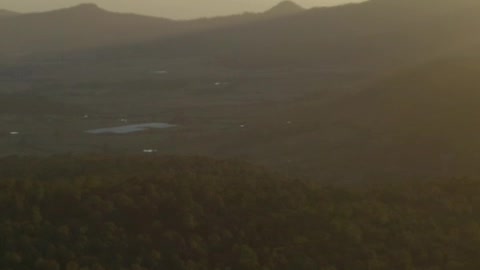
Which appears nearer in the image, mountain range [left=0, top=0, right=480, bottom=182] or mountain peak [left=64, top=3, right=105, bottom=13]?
mountain range [left=0, top=0, right=480, bottom=182]

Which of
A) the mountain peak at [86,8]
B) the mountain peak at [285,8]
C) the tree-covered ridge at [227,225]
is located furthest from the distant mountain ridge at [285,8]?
the tree-covered ridge at [227,225]

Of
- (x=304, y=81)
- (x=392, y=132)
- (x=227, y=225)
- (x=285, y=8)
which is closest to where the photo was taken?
(x=227, y=225)

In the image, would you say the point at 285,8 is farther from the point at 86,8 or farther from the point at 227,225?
the point at 227,225

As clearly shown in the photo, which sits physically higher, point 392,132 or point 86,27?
point 392,132

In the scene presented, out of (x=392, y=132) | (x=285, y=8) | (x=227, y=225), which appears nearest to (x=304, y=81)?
(x=392, y=132)

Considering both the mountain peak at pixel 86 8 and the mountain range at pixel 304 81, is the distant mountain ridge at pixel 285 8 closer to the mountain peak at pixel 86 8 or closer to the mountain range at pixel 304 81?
the mountain range at pixel 304 81

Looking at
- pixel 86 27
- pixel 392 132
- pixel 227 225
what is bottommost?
pixel 86 27

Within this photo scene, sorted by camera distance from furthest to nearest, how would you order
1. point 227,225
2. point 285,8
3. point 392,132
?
point 285,8, point 392,132, point 227,225

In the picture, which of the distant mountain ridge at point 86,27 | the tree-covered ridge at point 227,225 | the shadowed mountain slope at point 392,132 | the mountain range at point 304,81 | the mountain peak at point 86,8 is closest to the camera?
the tree-covered ridge at point 227,225

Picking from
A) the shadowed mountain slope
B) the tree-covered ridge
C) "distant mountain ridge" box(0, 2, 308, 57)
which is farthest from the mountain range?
the tree-covered ridge

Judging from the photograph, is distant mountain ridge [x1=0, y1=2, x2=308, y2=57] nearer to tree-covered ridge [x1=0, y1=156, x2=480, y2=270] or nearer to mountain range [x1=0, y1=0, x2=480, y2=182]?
mountain range [x1=0, y1=0, x2=480, y2=182]
